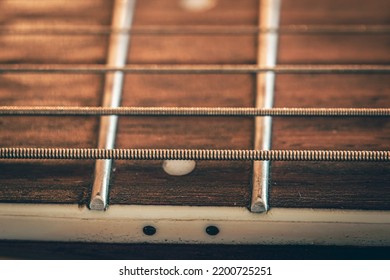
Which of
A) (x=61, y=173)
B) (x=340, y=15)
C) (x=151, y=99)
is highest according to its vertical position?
(x=340, y=15)

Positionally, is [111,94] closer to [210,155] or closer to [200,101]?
[200,101]

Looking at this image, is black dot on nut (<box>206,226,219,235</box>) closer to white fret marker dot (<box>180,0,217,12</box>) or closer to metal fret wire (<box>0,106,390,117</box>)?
metal fret wire (<box>0,106,390,117</box>)

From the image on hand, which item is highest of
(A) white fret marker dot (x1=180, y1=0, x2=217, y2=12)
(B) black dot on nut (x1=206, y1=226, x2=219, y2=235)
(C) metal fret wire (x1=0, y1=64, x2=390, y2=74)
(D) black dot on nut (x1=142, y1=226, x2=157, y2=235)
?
(A) white fret marker dot (x1=180, y1=0, x2=217, y2=12)

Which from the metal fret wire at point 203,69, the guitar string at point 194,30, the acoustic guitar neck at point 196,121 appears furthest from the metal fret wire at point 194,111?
the guitar string at point 194,30

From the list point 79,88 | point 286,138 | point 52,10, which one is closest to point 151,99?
point 79,88

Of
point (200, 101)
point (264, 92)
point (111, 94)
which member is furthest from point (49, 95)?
point (264, 92)

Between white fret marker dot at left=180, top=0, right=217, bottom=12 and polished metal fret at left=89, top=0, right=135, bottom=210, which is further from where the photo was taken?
white fret marker dot at left=180, top=0, right=217, bottom=12

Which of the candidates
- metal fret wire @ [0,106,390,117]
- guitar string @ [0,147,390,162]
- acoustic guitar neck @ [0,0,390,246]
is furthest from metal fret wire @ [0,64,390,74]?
guitar string @ [0,147,390,162]
